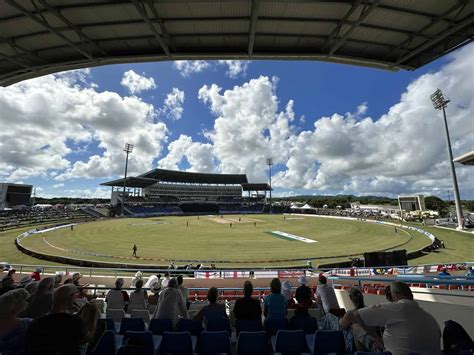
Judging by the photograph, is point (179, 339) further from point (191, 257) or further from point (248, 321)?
point (191, 257)

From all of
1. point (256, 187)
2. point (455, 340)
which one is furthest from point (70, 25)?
point (256, 187)

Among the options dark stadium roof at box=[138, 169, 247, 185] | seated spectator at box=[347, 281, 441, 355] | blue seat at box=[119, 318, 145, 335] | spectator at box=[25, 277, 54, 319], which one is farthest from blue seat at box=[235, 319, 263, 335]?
dark stadium roof at box=[138, 169, 247, 185]

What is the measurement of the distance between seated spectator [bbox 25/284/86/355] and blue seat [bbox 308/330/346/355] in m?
2.84

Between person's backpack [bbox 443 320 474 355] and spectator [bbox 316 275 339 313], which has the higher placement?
person's backpack [bbox 443 320 474 355]

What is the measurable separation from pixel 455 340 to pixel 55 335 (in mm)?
4257

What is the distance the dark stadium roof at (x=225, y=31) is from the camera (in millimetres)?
6324

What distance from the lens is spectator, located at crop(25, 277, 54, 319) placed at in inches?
155

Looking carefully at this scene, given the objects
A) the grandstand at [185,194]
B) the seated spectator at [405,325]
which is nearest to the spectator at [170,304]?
the seated spectator at [405,325]

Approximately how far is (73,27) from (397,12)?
858cm

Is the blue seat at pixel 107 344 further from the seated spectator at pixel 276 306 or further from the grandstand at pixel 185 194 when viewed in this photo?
the grandstand at pixel 185 194

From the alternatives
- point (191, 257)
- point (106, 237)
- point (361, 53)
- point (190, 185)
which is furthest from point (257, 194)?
point (361, 53)

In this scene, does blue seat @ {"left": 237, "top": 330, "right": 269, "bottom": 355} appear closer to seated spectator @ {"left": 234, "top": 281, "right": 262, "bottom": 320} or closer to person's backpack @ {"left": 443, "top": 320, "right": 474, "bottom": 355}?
seated spectator @ {"left": 234, "top": 281, "right": 262, "bottom": 320}

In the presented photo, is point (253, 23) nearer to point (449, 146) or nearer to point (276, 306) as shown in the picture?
point (276, 306)

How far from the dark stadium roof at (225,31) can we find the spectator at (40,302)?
6200 mm
